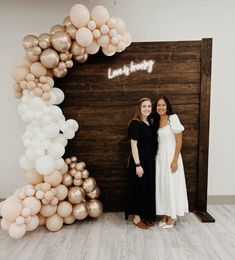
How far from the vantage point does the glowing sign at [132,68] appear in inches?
119

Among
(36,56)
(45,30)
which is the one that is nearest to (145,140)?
(36,56)

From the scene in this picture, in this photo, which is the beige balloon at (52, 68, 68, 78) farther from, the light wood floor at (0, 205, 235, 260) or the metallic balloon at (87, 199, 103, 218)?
the light wood floor at (0, 205, 235, 260)

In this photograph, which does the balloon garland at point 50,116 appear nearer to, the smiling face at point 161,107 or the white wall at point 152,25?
the white wall at point 152,25

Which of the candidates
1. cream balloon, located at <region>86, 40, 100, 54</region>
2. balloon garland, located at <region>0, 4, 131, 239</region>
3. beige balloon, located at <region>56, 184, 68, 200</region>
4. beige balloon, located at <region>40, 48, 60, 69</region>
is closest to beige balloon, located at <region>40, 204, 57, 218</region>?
balloon garland, located at <region>0, 4, 131, 239</region>

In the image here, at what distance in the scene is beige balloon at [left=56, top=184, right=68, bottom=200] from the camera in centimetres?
272

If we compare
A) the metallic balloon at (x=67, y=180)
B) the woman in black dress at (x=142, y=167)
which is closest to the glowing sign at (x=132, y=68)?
the woman in black dress at (x=142, y=167)

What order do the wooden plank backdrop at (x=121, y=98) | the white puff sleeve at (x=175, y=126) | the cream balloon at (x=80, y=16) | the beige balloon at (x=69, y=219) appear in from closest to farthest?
the cream balloon at (x=80, y=16), the white puff sleeve at (x=175, y=126), the beige balloon at (x=69, y=219), the wooden plank backdrop at (x=121, y=98)

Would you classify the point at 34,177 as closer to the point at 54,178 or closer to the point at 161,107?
the point at 54,178

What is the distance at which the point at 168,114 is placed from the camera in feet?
9.17

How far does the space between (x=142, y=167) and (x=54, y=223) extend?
44.9 inches

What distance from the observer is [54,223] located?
2.73 meters

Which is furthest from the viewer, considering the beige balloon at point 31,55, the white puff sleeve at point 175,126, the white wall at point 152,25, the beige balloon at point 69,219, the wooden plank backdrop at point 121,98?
the white wall at point 152,25

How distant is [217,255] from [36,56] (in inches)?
104

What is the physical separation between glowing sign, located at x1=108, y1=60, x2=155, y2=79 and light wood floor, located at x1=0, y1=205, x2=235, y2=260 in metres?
1.77
